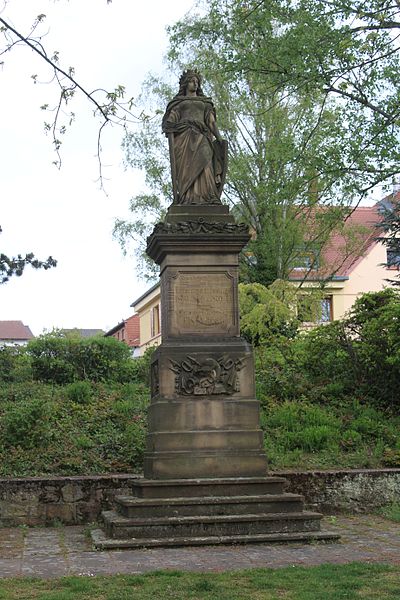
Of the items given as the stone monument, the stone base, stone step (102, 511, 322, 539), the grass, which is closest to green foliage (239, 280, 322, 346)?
the stone monument

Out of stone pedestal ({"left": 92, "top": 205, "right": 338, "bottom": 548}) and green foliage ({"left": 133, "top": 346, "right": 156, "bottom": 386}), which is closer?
stone pedestal ({"left": 92, "top": 205, "right": 338, "bottom": 548})

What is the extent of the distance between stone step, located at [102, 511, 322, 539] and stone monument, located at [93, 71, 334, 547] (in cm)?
1

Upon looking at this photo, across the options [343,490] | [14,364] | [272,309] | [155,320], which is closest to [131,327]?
[155,320]

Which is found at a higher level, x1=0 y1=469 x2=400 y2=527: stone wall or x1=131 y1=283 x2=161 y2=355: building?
Result: x1=131 y1=283 x2=161 y2=355: building

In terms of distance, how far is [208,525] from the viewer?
9.12m

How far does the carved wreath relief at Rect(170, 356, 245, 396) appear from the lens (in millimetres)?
10344

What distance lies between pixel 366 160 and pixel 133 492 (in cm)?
934

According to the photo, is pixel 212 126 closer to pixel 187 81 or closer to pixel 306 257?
pixel 187 81

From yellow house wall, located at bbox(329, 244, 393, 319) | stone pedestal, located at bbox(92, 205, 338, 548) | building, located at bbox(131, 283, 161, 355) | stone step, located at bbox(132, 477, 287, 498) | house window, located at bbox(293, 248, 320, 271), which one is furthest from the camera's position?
building, located at bbox(131, 283, 161, 355)

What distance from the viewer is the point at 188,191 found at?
11.2 m

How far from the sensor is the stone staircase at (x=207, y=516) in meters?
8.95

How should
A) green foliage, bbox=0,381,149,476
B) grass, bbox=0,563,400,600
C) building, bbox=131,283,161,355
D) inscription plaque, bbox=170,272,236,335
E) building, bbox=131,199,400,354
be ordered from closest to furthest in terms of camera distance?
grass, bbox=0,563,400,600
inscription plaque, bbox=170,272,236,335
green foliage, bbox=0,381,149,476
building, bbox=131,199,400,354
building, bbox=131,283,161,355

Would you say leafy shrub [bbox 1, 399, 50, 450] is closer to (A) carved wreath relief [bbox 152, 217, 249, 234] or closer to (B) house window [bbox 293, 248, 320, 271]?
(A) carved wreath relief [bbox 152, 217, 249, 234]

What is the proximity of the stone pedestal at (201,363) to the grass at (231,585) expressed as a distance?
2.85 meters
